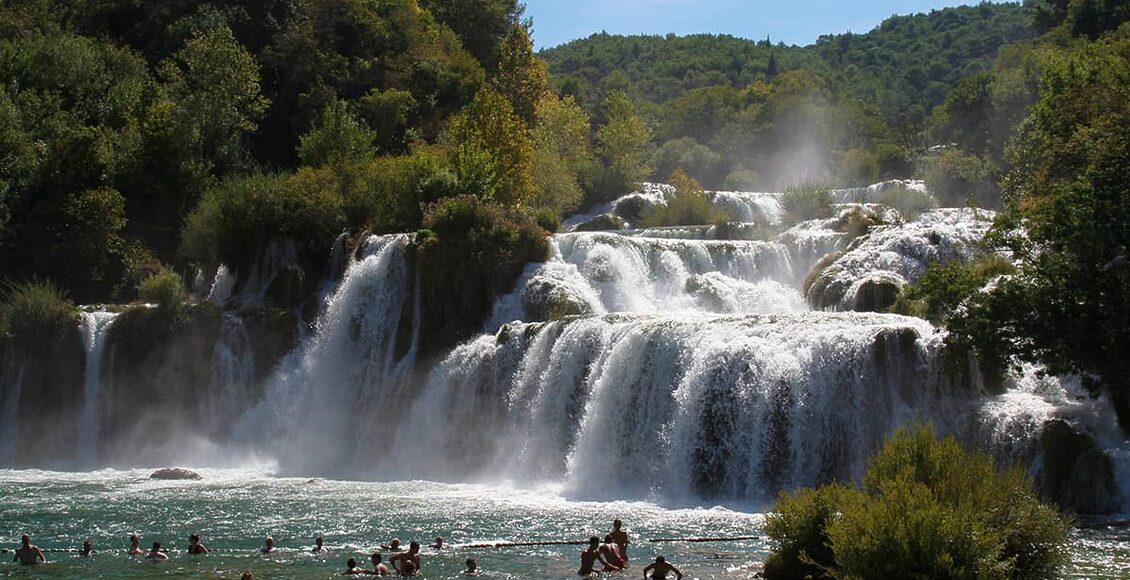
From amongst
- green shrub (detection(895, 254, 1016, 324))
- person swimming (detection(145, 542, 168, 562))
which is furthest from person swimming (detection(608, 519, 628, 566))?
green shrub (detection(895, 254, 1016, 324))

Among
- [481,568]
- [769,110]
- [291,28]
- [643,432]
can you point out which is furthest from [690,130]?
[481,568]

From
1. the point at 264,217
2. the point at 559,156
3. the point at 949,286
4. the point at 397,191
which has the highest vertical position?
the point at 559,156

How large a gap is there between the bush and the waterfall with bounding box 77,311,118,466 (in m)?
28.0

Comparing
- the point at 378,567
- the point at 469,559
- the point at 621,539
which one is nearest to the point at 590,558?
the point at 621,539

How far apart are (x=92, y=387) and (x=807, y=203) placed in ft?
90.6

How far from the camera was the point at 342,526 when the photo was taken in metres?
26.2

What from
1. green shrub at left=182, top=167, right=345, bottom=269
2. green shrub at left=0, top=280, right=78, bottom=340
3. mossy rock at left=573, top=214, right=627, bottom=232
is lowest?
green shrub at left=0, top=280, right=78, bottom=340

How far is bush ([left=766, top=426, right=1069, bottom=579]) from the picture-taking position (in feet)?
49.9

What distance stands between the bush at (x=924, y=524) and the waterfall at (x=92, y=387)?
28.0 meters

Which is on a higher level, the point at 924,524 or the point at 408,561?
the point at 924,524

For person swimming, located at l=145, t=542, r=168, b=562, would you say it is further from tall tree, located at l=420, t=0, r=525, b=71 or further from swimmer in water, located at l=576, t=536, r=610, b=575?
tall tree, located at l=420, t=0, r=525, b=71

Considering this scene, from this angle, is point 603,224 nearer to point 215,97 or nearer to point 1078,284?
point 215,97

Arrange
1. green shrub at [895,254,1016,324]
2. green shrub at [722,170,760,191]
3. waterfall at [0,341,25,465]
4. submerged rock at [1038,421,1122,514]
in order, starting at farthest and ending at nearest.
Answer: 1. green shrub at [722,170,760,191]
2. waterfall at [0,341,25,465]
3. green shrub at [895,254,1016,324]
4. submerged rock at [1038,421,1122,514]

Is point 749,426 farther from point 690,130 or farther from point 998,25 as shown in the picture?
point 998,25
